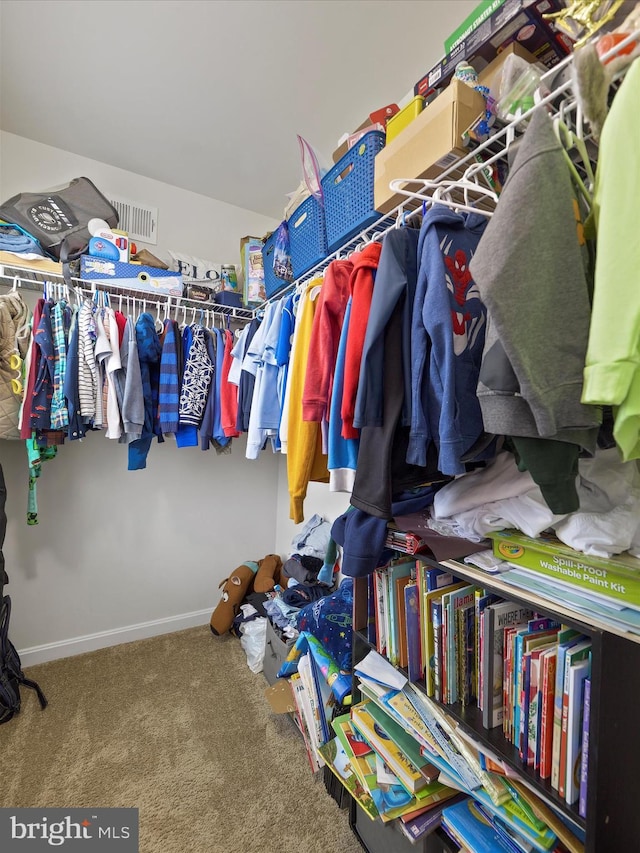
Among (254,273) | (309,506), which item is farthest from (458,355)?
(309,506)

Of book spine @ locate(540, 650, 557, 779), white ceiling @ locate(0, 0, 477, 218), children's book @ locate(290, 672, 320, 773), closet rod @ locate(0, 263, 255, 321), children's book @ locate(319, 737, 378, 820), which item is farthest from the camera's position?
closet rod @ locate(0, 263, 255, 321)

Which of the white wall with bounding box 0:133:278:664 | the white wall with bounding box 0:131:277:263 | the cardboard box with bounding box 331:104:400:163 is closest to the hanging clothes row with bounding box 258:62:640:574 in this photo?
the cardboard box with bounding box 331:104:400:163

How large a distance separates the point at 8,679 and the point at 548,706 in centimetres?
216

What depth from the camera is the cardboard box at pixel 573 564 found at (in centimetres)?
62

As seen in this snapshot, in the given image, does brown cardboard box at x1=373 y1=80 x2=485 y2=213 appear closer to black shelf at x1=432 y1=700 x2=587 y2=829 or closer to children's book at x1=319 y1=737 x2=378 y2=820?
black shelf at x1=432 y1=700 x2=587 y2=829

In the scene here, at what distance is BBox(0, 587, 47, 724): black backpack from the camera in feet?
5.22

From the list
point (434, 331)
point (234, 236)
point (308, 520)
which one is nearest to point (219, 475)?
point (308, 520)

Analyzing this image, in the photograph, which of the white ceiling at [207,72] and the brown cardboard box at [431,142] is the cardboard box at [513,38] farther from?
the white ceiling at [207,72]

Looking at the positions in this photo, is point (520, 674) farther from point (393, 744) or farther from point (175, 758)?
point (175, 758)

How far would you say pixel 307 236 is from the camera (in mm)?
1533

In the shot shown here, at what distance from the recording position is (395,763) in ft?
3.16

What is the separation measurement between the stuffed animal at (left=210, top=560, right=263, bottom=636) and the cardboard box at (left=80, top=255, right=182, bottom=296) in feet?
5.60

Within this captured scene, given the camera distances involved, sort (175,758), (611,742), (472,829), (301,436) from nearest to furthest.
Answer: (611,742) < (472,829) < (301,436) < (175,758)

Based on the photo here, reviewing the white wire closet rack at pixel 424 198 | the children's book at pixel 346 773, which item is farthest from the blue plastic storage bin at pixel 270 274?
the children's book at pixel 346 773
